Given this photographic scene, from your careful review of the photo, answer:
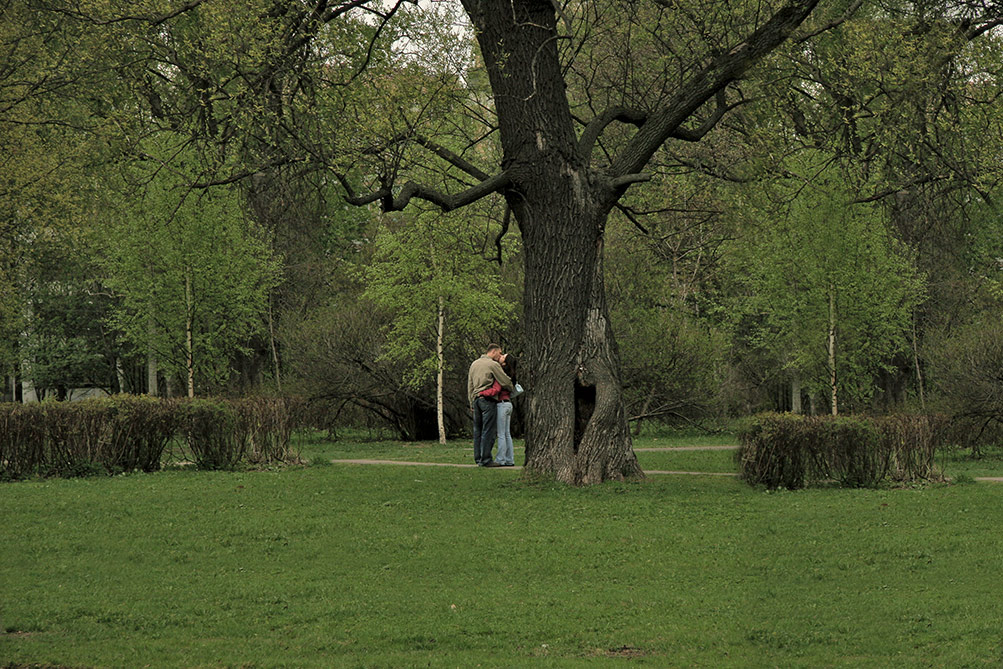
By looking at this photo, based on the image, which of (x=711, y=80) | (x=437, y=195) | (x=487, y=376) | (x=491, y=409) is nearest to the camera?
(x=711, y=80)

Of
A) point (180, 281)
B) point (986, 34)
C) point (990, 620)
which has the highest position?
point (986, 34)

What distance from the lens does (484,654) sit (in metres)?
7.05

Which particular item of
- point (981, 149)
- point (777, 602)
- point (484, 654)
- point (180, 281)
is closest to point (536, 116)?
point (981, 149)

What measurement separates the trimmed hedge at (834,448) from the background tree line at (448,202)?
3.34 metres

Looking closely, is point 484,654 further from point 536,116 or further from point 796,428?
point 536,116

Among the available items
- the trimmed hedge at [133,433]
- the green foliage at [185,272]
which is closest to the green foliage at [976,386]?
the trimmed hedge at [133,433]

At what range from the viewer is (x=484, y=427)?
19.0m

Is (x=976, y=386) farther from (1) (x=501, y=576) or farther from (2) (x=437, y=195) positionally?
(1) (x=501, y=576)

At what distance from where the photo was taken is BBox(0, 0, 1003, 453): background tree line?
1639 cm

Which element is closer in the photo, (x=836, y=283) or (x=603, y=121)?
(x=603, y=121)

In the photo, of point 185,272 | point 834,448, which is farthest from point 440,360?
point 834,448

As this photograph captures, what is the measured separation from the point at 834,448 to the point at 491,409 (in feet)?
19.8

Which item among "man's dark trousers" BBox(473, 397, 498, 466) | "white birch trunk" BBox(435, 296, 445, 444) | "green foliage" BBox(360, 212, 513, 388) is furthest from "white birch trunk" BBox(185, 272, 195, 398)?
"man's dark trousers" BBox(473, 397, 498, 466)

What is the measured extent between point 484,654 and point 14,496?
8926 mm
